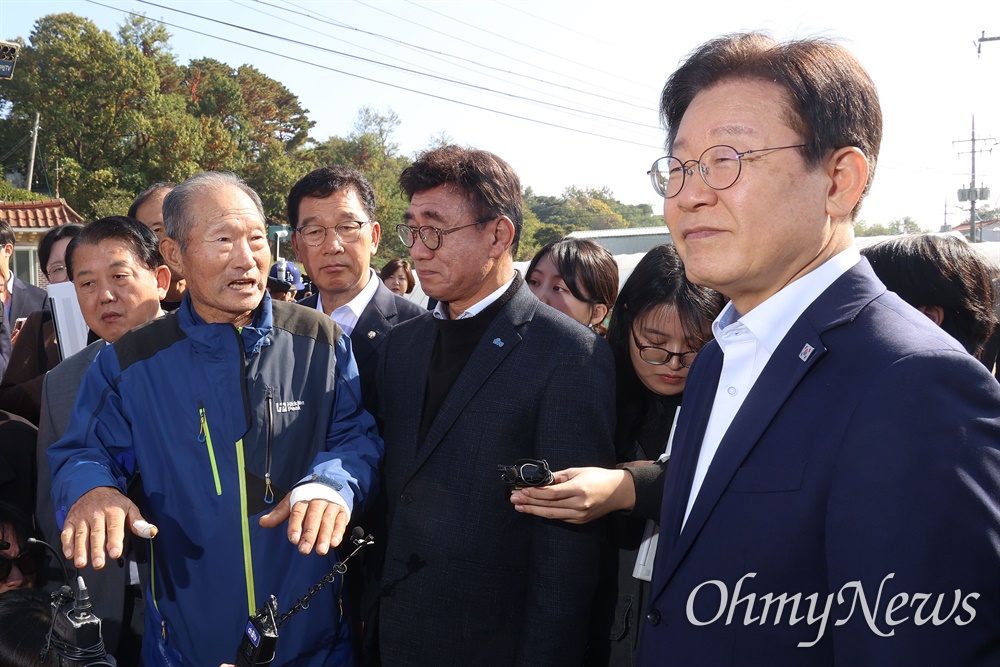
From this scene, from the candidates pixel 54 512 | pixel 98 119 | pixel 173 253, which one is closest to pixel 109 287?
pixel 173 253

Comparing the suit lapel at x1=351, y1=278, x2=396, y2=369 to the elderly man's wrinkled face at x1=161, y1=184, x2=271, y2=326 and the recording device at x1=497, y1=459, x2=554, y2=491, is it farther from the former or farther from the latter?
the recording device at x1=497, y1=459, x2=554, y2=491

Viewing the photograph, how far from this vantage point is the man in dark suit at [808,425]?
1123 millimetres

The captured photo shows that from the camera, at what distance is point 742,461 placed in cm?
137

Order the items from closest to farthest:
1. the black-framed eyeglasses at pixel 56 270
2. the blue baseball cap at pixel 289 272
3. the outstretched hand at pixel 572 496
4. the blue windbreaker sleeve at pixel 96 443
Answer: the outstretched hand at pixel 572 496 < the blue windbreaker sleeve at pixel 96 443 < the black-framed eyeglasses at pixel 56 270 < the blue baseball cap at pixel 289 272

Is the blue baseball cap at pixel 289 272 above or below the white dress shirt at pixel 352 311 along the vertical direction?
above

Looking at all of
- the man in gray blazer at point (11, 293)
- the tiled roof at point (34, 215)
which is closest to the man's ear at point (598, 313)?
the man in gray blazer at point (11, 293)

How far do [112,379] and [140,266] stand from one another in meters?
0.87

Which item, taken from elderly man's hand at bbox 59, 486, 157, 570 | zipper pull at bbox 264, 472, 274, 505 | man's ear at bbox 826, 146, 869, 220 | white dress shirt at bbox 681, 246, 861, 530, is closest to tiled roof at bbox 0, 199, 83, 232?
zipper pull at bbox 264, 472, 274, 505

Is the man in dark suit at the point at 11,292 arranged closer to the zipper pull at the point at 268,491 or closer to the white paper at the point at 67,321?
the white paper at the point at 67,321

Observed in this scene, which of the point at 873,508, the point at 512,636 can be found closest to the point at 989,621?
the point at 873,508

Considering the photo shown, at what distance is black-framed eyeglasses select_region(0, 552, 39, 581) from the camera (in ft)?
8.86

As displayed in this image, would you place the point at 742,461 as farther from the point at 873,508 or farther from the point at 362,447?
the point at 362,447

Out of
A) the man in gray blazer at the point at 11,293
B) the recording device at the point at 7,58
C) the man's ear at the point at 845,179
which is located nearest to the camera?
the man's ear at the point at 845,179

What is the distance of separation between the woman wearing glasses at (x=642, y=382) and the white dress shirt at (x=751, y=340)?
2.31 ft
